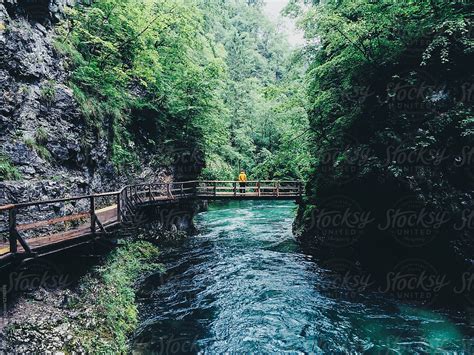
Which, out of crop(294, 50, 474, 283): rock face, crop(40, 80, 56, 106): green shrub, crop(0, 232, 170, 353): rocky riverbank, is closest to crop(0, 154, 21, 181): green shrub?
crop(0, 232, 170, 353): rocky riverbank

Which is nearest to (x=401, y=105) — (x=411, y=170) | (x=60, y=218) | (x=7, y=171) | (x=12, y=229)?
(x=411, y=170)

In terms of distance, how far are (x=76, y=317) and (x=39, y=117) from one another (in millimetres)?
6488

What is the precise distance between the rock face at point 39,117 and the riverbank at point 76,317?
241 cm

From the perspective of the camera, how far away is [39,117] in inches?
395

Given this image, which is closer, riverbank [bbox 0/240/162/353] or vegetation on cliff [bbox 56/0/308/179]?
riverbank [bbox 0/240/162/353]

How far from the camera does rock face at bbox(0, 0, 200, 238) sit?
8.89 metres

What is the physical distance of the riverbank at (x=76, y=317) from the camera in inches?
245

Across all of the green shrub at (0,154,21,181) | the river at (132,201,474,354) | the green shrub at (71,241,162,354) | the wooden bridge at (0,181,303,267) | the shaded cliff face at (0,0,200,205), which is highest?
the shaded cliff face at (0,0,200,205)

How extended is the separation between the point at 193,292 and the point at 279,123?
31084mm

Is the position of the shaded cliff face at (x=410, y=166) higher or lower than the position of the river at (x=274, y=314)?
higher

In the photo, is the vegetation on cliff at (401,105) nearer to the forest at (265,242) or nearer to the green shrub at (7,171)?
the forest at (265,242)

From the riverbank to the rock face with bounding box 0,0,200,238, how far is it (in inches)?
94.8

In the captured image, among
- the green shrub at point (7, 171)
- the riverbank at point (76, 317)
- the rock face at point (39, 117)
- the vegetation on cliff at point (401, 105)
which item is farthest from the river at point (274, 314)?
the green shrub at point (7, 171)

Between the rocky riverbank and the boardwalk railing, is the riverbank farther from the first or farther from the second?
the boardwalk railing
